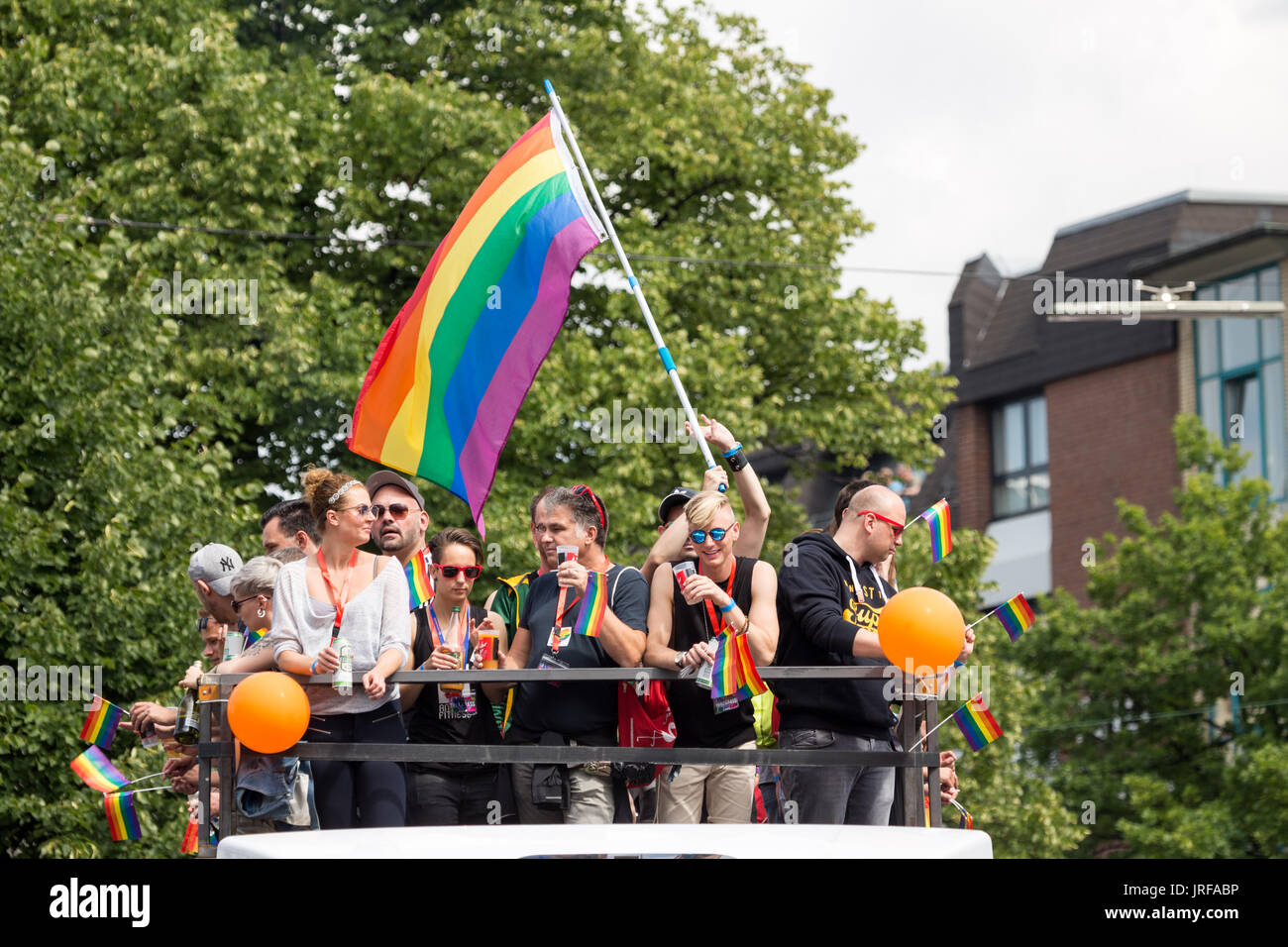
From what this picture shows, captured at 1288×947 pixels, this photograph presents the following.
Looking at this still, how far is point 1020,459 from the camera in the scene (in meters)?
42.3

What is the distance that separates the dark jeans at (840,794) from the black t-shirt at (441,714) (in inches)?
59.0

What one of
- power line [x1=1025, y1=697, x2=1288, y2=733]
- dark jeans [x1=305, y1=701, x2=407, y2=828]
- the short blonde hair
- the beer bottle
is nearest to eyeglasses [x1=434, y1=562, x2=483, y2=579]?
the beer bottle

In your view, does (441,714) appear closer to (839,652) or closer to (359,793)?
(359,793)

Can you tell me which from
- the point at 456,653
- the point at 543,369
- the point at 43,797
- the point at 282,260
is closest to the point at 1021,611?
the point at 456,653

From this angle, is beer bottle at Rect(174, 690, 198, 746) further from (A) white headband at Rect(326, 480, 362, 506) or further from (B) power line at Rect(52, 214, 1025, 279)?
(B) power line at Rect(52, 214, 1025, 279)

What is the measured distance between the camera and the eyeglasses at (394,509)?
743cm

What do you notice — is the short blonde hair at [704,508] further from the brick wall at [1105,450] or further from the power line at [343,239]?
the brick wall at [1105,450]

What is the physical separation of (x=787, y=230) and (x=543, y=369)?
483cm

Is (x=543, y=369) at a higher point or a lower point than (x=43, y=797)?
higher

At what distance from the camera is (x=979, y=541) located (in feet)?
73.5

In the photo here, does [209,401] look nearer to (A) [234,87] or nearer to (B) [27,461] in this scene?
(B) [27,461]

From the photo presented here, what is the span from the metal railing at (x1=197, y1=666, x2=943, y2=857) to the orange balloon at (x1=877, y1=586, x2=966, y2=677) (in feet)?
0.23

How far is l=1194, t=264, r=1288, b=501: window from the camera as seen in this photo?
3453 cm

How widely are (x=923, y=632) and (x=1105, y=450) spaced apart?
35401 mm
